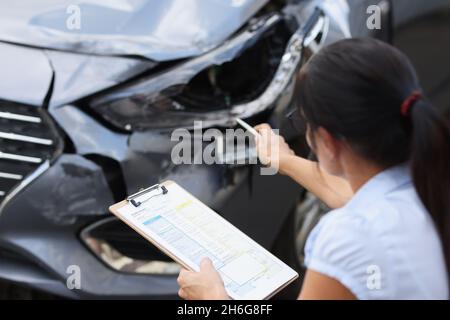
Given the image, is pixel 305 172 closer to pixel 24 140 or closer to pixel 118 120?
pixel 118 120

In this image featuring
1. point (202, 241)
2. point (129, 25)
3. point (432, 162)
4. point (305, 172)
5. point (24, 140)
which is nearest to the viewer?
point (432, 162)

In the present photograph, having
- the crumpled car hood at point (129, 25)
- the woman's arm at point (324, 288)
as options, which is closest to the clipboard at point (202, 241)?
the woman's arm at point (324, 288)

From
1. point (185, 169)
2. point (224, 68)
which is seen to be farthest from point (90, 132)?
point (224, 68)

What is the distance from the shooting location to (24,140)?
209 centimetres

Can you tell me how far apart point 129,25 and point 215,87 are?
377 millimetres

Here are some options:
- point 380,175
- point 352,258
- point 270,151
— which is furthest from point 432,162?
point 270,151

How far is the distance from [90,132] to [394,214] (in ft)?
3.75

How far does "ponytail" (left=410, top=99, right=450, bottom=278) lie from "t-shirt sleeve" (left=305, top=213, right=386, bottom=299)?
135mm

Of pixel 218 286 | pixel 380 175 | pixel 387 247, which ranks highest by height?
pixel 380 175

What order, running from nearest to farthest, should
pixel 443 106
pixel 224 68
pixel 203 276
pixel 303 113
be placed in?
1. pixel 303 113
2. pixel 203 276
3. pixel 224 68
4. pixel 443 106

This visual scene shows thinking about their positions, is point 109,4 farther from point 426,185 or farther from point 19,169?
point 426,185

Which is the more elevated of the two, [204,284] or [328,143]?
[328,143]

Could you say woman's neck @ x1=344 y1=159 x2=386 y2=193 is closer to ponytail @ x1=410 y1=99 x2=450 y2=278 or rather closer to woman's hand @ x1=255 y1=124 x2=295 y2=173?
ponytail @ x1=410 y1=99 x2=450 y2=278

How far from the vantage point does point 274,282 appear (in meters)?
1.56
